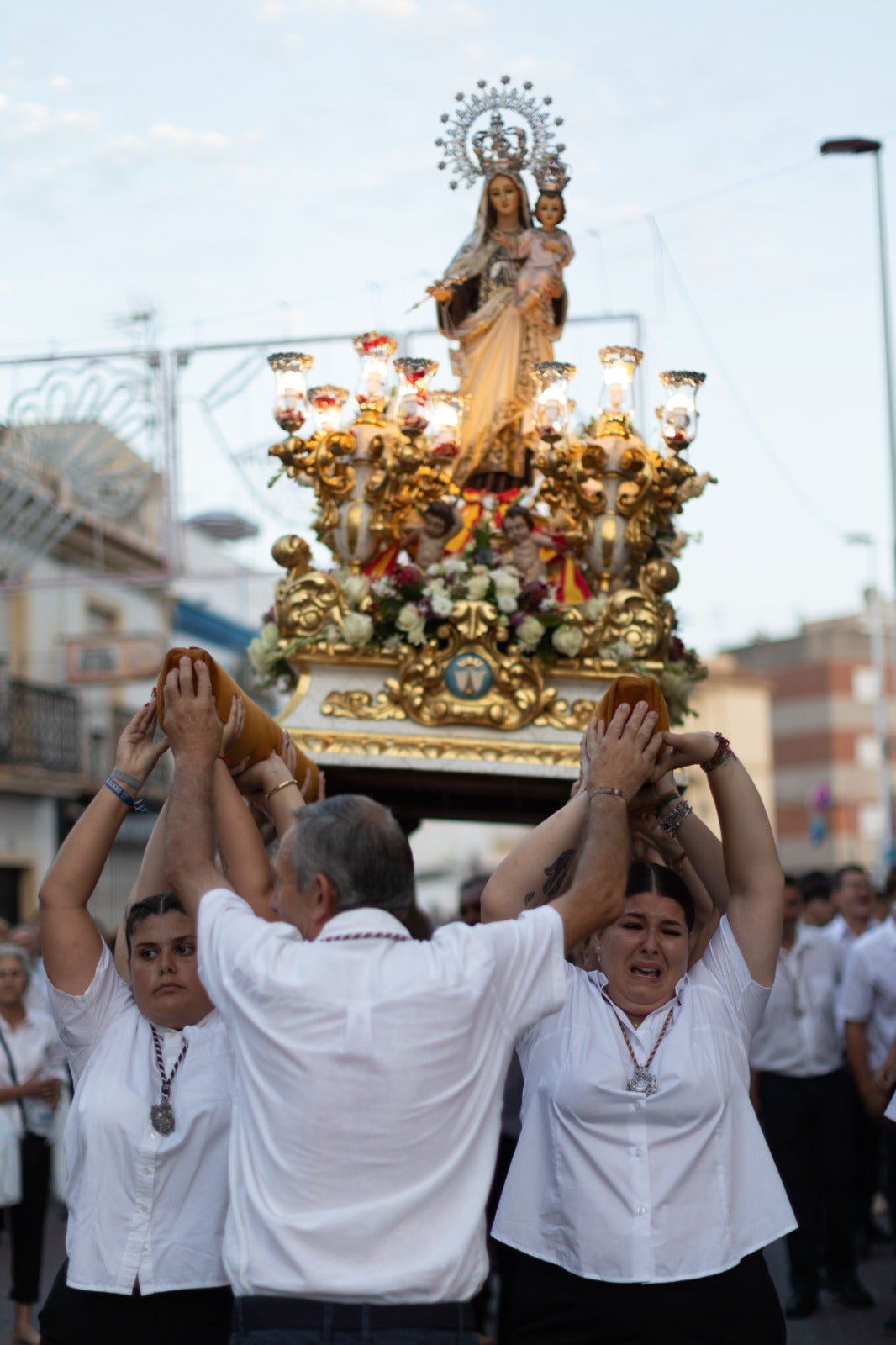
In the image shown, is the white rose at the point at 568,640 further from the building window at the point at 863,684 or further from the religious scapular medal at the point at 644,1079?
the building window at the point at 863,684

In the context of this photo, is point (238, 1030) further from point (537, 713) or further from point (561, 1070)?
point (537, 713)

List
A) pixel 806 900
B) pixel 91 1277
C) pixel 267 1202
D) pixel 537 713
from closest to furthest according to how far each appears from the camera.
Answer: pixel 267 1202, pixel 91 1277, pixel 537 713, pixel 806 900

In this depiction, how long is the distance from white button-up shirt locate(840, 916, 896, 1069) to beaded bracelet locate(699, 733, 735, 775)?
421 centimetres

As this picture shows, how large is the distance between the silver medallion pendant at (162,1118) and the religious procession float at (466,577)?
3.15 metres

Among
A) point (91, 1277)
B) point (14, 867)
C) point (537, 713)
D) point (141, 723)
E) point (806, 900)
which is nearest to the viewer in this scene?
point (91, 1277)

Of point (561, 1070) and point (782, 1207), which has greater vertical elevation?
point (561, 1070)

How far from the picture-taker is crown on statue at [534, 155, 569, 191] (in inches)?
284

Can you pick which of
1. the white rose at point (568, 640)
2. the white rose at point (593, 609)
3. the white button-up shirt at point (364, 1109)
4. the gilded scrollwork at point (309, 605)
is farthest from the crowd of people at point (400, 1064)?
the gilded scrollwork at point (309, 605)

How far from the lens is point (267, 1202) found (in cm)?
279

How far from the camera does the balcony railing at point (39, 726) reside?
66.0 feet

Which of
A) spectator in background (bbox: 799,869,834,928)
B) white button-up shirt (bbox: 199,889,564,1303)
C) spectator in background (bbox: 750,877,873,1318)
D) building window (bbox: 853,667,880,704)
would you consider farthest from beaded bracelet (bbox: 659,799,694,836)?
building window (bbox: 853,667,880,704)

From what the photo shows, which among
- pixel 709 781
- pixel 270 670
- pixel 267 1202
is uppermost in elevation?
pixel 270 670

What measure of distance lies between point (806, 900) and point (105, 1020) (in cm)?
611

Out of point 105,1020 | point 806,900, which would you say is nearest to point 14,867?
point 806,900
